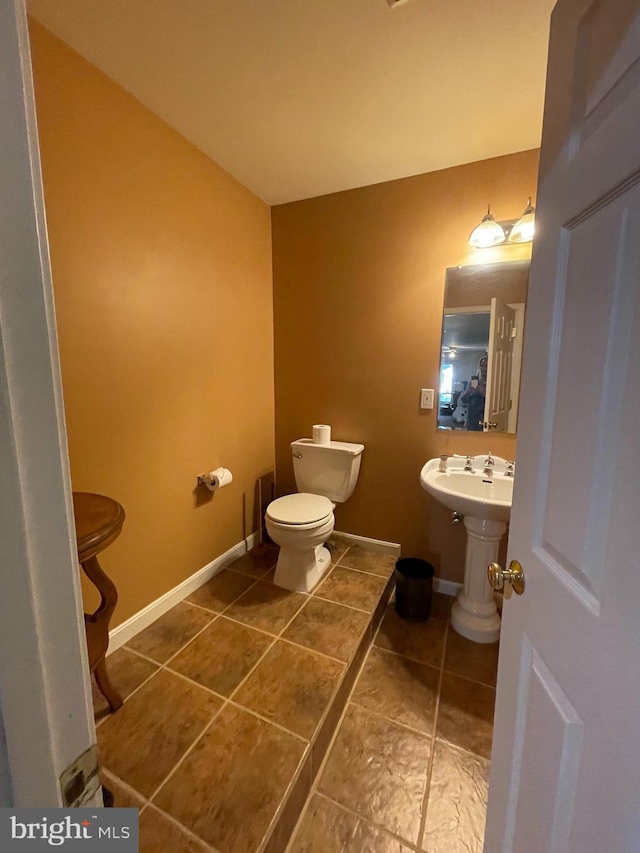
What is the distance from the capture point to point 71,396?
1.29m

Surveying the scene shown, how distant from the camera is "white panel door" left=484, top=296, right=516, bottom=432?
1.77 meters

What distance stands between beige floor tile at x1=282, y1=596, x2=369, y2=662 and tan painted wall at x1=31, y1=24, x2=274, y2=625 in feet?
2.18

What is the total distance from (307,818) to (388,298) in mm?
2209

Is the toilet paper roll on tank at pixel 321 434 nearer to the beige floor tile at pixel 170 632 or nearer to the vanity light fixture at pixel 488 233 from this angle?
the beige floor tile at pixel 170 632

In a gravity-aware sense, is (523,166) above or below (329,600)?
above

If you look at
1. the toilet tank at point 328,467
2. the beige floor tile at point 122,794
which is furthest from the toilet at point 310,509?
the beige floor tile at point 122,794

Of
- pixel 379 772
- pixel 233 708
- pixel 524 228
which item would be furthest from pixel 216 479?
pixel 524 228

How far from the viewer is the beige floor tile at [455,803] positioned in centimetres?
101

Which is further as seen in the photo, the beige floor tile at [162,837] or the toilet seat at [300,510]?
the toilet seat at [300,510]

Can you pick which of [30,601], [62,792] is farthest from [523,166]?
[62,792]

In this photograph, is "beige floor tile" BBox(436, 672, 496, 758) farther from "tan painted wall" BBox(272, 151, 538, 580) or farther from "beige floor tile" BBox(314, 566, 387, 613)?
"tan painted wall" BBox(272, 151, 538, 580)

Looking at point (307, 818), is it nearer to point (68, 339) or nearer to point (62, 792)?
point (62, 792)

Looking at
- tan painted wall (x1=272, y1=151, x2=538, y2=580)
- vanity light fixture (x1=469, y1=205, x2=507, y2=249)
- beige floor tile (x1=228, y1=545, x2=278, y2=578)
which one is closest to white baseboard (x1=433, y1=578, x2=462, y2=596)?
tan painted wall (x1=272, y1=151, x2=538, y2=580)

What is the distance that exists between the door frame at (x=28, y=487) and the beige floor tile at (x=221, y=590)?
154 centimetres
